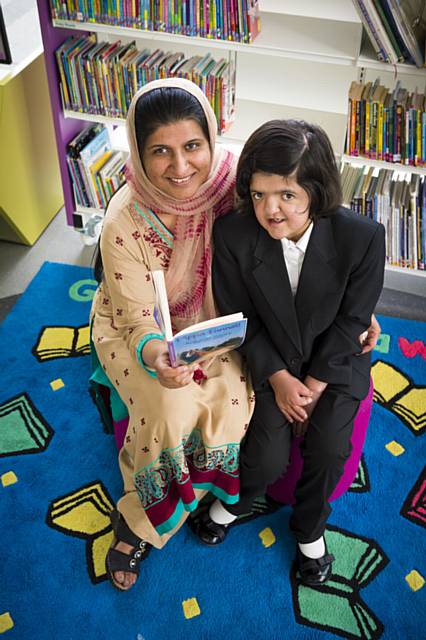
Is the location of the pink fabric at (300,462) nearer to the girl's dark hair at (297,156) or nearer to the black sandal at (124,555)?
the black sandal at (124,555)

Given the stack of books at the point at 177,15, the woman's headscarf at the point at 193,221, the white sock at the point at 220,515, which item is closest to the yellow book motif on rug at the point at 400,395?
the white sock at the point at 220,515

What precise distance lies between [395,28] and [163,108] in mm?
988

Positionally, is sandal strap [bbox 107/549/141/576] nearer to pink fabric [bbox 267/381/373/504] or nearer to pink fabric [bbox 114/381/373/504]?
pink fabric [bbox 114/381/373/504]

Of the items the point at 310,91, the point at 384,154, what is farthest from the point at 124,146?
the point at 384,154

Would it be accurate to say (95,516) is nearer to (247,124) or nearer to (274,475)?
(274,475)

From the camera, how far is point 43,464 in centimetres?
208

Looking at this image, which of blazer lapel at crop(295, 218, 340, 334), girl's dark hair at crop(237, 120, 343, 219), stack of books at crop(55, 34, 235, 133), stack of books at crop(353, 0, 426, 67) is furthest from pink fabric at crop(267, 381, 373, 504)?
stack of books at crop(55, 34, 235, 133)

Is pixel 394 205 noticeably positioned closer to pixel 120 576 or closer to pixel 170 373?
pixel 170 373

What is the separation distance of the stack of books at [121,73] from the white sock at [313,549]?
5.33ft

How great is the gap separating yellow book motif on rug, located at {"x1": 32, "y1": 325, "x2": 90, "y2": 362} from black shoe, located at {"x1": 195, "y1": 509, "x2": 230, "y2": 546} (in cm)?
87

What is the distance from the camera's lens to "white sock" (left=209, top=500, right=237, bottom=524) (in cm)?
185

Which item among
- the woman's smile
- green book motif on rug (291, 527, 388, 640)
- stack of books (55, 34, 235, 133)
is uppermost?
the woman's smile

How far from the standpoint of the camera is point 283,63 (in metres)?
2.63

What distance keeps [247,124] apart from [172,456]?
153cm
